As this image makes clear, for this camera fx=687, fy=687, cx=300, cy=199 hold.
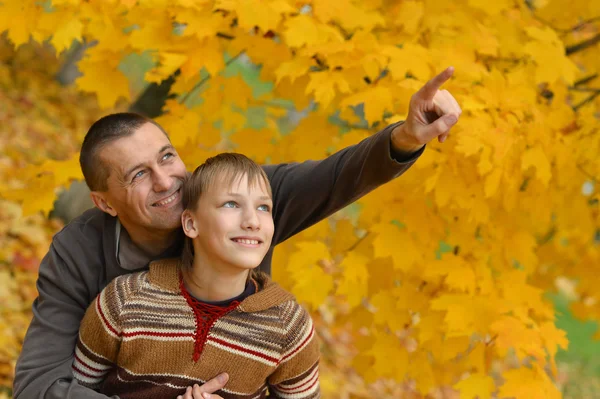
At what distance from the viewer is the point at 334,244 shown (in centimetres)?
311

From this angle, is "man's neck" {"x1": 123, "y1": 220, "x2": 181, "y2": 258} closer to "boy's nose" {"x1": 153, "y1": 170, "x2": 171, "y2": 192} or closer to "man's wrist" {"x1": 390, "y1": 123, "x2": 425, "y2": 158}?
"boy's nose" {"x1": 153, "y1": 170, "x2": 171, "y2": 192}

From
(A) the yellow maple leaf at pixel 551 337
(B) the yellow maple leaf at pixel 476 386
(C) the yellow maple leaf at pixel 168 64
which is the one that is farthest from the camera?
(B) the yellow maple leaf at pixel 476 386

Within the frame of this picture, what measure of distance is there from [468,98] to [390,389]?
3600mm

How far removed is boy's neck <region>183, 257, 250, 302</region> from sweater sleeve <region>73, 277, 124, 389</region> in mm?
214

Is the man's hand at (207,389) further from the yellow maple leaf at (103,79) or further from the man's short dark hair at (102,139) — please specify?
the yellow maple leaf at (103,79)

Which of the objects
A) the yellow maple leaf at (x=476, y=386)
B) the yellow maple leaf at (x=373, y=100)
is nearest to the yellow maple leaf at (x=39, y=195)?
the yellow maple leaf at (x=373, y=100)

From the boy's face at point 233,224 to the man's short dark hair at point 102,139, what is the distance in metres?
0.39

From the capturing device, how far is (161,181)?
6.79ft

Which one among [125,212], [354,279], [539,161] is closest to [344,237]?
[354,279]

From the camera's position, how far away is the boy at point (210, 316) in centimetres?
189

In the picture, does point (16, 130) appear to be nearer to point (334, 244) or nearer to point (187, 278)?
point (334, 244)

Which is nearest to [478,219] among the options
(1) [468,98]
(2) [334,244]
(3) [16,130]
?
(1) [468,98]

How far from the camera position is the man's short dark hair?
84.8 inches

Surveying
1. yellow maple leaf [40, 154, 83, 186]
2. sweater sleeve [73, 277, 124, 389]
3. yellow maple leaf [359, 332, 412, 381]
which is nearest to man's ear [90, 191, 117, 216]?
sweater sleeve [73, 277, 124, 389]
